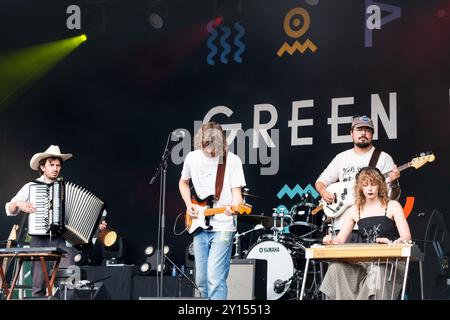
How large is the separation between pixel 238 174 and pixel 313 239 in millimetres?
2891

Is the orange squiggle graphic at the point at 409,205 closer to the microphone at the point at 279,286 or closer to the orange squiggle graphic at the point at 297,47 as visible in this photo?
the microphone at the point at 279,286

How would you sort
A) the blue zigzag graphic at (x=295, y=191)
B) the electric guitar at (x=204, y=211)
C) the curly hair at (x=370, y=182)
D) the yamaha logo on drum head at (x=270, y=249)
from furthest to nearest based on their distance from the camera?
1. the blue zigzag graphic at (x=295, y=191)
2. the yamaha logo on drum head at (x=270, y=249)
3. the electric guitar at (x=204, y=211)
4. the curly hair at (x=370, y=182)

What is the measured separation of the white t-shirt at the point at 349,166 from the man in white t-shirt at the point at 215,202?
1.39m

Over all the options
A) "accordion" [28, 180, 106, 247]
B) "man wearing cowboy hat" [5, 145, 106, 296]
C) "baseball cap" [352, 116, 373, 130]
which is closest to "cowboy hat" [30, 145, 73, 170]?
"man wearing cowboy hat" [5, 145, 106, 296]

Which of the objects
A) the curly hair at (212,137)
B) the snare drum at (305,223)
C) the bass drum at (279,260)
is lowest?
the bass drum at (279,260)

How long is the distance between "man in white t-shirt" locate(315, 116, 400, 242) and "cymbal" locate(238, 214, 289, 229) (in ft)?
6.45

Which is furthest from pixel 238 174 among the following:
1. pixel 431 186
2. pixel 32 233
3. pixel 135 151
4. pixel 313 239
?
pixel 135 151

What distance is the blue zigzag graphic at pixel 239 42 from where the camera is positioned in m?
12.0

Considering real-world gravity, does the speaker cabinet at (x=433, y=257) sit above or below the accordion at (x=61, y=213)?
below

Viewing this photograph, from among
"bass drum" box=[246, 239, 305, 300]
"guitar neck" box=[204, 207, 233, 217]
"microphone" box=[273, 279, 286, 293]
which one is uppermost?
"guitar neck" box=[204, 207, 233, 217]

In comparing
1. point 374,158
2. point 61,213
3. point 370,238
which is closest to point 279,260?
point 374,158

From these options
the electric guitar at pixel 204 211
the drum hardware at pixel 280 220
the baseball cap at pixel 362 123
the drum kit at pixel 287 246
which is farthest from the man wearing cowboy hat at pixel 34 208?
the baseball cap at pixel 362 123

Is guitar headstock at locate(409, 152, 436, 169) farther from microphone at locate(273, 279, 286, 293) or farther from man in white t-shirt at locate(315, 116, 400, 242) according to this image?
microphone at locate(273, 279, 286, 293)

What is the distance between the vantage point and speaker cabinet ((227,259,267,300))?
973 centimetres
